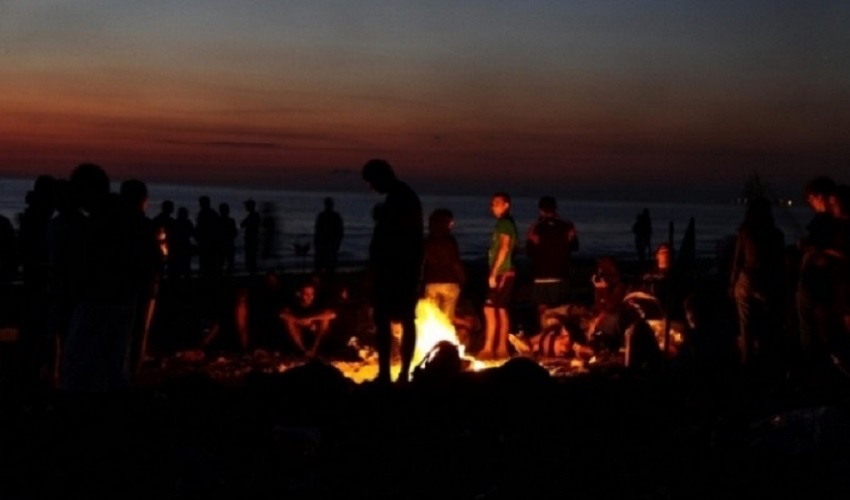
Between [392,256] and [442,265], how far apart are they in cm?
306

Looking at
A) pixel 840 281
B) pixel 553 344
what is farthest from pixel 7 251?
pixel 840 281

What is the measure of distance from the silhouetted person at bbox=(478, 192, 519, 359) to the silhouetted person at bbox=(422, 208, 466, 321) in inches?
16.3

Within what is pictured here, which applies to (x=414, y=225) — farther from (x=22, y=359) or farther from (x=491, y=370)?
(x=22, y=359)

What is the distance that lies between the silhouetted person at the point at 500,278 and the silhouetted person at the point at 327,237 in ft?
36.7

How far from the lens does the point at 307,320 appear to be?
14.0 meters

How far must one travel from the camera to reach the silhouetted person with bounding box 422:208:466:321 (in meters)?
13.0

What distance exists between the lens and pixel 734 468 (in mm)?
7949

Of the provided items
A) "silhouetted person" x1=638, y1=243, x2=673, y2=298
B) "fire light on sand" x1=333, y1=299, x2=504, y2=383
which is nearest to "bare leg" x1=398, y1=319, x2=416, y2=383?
"fire light on sand" x1=333, y1=299, x2=504, y2=383

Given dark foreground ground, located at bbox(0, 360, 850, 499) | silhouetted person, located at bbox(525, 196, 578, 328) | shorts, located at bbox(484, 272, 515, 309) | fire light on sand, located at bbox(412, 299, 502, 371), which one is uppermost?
silhouetted person, located at bbox(525, 196, 578, 328)

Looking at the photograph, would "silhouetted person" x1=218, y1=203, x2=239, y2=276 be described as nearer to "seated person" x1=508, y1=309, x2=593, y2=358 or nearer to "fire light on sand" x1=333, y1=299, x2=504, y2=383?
"seated person" x1=508, y1=309, x2=593, y2=358

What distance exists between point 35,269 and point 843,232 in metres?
6.54

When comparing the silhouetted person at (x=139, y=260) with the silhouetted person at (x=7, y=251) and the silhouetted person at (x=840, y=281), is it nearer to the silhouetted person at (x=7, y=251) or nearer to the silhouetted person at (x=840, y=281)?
A: the silhouetted person at (x=7, y=251)

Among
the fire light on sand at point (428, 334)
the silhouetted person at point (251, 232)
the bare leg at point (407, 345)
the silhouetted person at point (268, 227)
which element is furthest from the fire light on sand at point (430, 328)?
the silhouetted person at point (268, 227)

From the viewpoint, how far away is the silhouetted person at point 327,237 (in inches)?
974
